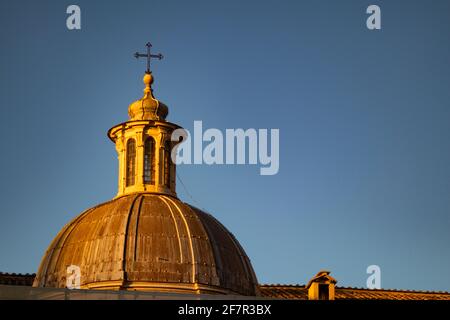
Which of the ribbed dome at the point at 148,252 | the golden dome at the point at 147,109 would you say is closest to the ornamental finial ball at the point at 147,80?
the golden dome at the point at 147,109

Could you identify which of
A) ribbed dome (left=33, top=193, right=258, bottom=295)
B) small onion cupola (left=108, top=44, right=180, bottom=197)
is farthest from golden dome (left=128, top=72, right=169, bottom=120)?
ribbed dome (left=33, top=193, right=258, bottom=295)

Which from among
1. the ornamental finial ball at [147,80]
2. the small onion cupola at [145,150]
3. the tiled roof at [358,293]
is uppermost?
the ornamental finial ball at [147,80]

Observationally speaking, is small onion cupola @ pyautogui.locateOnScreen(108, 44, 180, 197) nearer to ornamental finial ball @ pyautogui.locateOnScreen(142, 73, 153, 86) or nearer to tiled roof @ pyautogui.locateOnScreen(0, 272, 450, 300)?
ornamental finial ball @ pyautogui.locateOnScreen(142, 73, 153, 86)

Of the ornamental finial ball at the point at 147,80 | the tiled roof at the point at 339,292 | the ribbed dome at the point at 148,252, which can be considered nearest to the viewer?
the ribbed dome at the point at 148,252

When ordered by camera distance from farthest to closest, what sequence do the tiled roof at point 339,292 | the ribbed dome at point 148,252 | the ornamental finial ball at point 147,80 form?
the ornamental finial ball at point 147,80 → the tiled roof at point 339,292 → the ribbed dome at point 148,252

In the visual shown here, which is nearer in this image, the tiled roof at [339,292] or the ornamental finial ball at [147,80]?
the tiled roof at [339,292]

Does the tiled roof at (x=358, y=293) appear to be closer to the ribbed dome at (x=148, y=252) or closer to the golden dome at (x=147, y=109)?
the ribbed dome at (x=148, y=252)

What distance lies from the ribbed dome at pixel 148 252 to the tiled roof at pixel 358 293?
4325 millimetres

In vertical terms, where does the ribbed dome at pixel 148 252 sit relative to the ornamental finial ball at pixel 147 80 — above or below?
below

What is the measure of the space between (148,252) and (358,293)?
1529 cm

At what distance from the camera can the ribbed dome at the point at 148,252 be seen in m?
97.1

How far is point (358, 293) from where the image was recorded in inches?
4284
